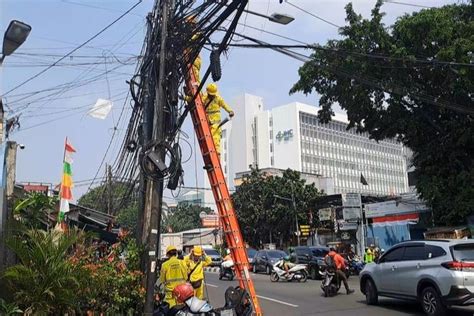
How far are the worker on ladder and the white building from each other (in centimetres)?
9272

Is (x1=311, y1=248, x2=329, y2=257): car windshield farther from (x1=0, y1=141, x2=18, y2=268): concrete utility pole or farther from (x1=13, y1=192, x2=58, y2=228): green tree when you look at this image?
(x1=0, y1=141, x2=18, y2=268): concrete utility pole

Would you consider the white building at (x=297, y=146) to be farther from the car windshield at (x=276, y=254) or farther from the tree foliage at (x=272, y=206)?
the car windshield at (x=276, y=254)

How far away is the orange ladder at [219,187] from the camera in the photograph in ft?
35.6

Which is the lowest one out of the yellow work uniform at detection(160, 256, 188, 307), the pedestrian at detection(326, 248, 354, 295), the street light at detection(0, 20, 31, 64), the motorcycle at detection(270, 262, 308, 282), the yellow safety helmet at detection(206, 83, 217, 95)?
the motorcycle at detection(270, 262, 308, 282)

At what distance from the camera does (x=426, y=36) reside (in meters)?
23.4

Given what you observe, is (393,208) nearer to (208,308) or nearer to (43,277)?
(208,308)

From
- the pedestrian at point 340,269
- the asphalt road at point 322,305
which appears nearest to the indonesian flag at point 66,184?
the asphalt road at point 322,305

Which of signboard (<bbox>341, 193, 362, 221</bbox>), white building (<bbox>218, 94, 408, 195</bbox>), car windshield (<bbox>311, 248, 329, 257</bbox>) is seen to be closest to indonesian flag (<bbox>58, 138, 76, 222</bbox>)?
car windshield (<bbox>311, 248, 329, 257</bbox>)

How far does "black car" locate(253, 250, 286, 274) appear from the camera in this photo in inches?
1172

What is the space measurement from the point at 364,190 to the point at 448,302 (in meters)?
114

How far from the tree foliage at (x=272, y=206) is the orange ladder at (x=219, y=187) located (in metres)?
36.6

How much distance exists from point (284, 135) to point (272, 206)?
199 ft

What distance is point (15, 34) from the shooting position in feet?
24.3

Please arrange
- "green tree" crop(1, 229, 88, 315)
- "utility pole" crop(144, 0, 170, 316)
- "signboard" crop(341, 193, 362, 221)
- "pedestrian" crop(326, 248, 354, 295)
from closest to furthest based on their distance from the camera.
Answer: "green tree" crop(1, 229, 88, 315)
"utility pole" crop(144, 0, 170, 316)
"pedestrian" crop(326, 248, 354, 295)
"signboard" crop(341, 193, 362, 221)
